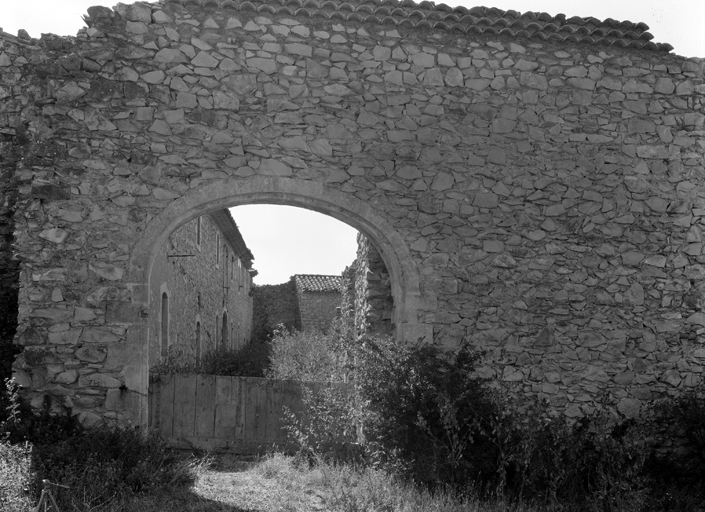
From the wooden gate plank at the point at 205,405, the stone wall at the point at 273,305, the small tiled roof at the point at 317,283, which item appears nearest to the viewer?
the wooden gate plank at the point at 205,405

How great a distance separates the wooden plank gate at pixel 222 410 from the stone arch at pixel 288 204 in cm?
206

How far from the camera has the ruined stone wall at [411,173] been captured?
7.16 metres

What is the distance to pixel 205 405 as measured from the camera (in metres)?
9.36

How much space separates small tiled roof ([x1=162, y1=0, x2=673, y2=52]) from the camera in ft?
25.2

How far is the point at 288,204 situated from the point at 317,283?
19754mm

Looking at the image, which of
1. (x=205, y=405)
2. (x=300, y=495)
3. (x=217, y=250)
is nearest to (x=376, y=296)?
(x=300, y=495)

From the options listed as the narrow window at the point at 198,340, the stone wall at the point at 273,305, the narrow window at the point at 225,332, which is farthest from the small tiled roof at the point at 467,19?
the stone wall at the point at 273,305

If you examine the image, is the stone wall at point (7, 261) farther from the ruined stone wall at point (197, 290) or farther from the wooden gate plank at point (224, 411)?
the wooden gate plank at point (224, 411)

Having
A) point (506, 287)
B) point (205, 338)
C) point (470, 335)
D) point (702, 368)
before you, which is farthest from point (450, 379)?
point (205, 338)

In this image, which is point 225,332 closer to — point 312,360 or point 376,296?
point 312,360

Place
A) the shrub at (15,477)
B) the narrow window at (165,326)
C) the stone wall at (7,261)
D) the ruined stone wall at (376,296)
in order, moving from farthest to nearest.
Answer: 1. the narrow window at (165,326)
2. the ruined stone wall at (376,296)
3. the stone wall at (7,261)
4. the shrub at (15,477)

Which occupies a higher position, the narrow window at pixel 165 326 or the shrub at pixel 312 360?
the narrow window at pixel 165 326

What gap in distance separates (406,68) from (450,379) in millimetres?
3555

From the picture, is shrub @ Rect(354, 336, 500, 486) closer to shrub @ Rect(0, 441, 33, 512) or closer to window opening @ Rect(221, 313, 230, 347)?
shrub @ Rect(0, 441, 33, 512)
